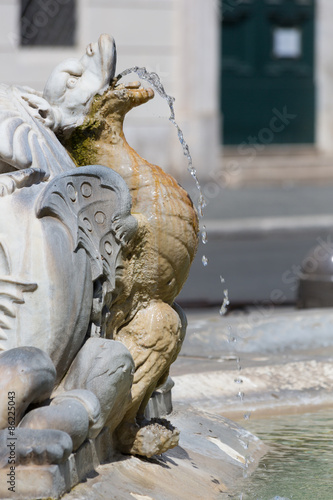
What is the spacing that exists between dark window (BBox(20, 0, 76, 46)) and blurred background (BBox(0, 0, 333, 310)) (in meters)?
0.01

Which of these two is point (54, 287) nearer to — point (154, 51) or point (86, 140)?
point (86, 140)

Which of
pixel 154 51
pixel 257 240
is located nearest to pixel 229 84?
pixel 154 51

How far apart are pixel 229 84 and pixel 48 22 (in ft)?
9.26

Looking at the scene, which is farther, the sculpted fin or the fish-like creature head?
the fish-like creature head

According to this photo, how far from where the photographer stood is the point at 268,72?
52.4ft

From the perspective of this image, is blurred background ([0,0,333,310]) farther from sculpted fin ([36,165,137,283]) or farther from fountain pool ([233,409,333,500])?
sculpted fin ([36,165,137,283])

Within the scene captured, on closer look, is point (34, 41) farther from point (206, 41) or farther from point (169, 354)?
point (169, 354)

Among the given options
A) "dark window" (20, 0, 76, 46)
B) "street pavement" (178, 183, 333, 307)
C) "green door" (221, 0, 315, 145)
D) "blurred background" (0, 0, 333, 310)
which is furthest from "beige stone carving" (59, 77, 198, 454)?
"green door" (221, 0, 315, 145)

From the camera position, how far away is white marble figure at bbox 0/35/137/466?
252 cm

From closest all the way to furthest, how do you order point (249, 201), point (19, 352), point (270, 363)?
point (19, 352) → point (270, 363) → point (249, 201)

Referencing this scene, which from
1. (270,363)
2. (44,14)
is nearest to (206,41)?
(44,14)

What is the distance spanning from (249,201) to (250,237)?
1.94 metres

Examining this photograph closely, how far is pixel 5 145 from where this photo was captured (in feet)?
9.11

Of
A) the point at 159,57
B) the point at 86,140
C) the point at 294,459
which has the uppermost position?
the point at 159,57
